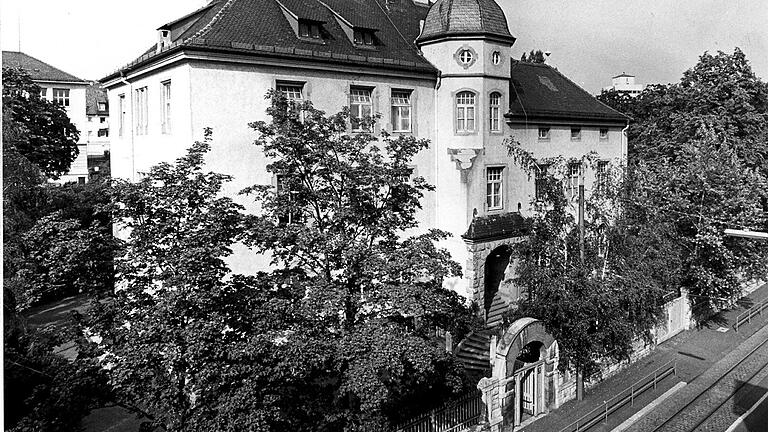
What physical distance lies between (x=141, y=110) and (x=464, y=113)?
1379cm

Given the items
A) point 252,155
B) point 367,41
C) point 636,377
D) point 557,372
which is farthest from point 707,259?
point 252,155

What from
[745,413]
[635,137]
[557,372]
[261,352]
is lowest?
[745,413]

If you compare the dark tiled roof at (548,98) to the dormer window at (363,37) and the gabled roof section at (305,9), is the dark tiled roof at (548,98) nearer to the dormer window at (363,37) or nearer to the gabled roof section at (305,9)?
the dormer window at (363,37)

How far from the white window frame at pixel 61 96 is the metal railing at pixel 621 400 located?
186 feet

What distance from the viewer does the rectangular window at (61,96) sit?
196ft

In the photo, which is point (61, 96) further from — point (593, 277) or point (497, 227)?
point (593, 277)

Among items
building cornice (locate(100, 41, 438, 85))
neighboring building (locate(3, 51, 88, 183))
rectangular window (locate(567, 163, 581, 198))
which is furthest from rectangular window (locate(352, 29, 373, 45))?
neighboring building (locate(3, 51, 88, 183))

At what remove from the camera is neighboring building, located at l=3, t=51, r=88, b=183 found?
189ft

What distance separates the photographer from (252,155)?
74.1 feet

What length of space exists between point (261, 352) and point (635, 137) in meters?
43.7

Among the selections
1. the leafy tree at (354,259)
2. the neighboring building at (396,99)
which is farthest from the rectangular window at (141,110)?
the leafy tree at (354,259)

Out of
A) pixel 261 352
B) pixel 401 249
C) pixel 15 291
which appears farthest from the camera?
pixel 15 291

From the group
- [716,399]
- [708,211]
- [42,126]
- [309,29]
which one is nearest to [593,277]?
[716,399]

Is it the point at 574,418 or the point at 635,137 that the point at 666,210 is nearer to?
the point at 574,418
